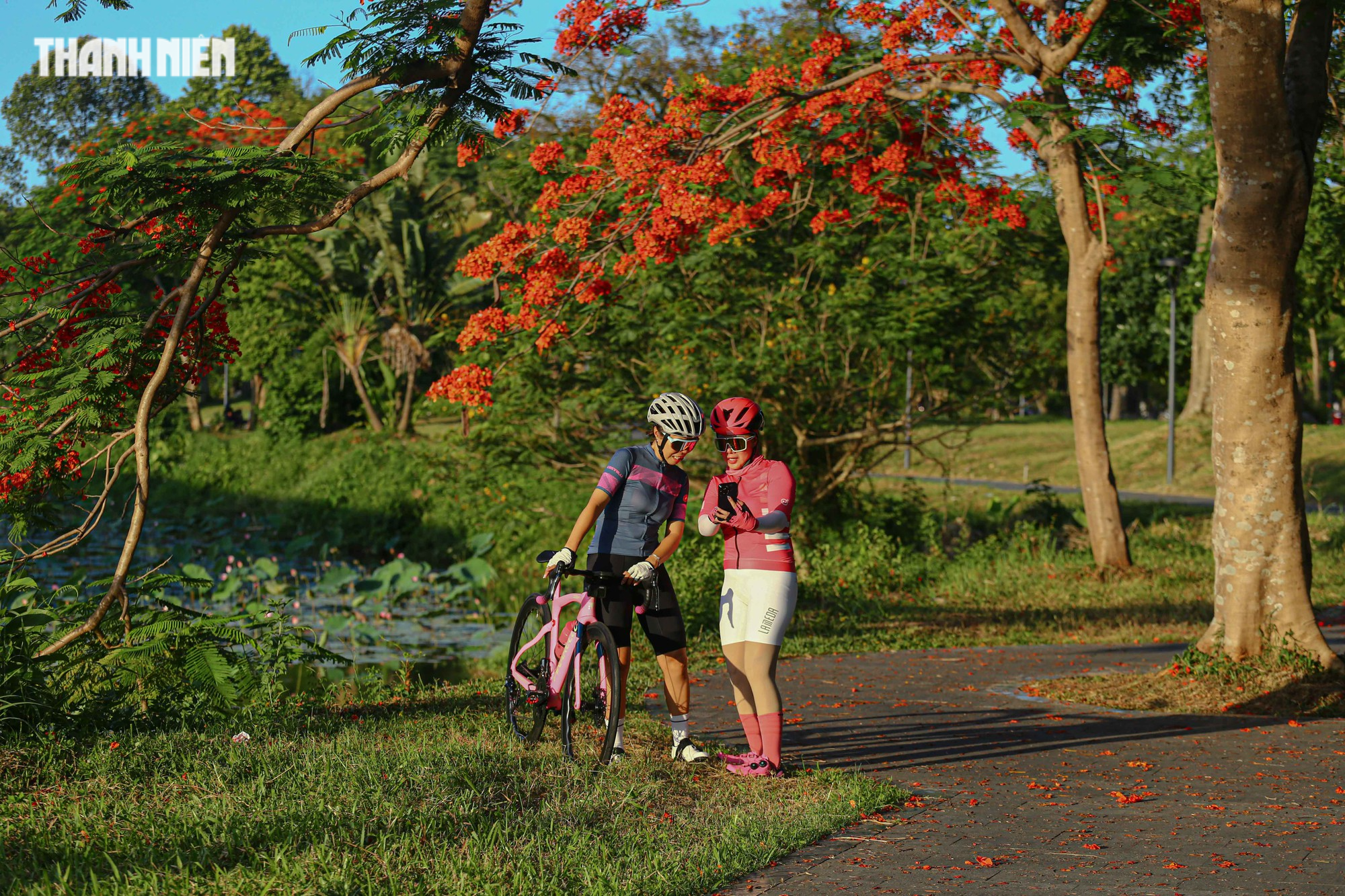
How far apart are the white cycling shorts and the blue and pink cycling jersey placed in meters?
0.50

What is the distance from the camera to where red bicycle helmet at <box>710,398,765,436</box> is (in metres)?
6.35

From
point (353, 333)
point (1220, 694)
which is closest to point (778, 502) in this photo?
point (1220, 694)

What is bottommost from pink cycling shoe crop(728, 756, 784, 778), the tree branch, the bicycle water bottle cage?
pink cycling shoe crop(728, 756, 784, 778)

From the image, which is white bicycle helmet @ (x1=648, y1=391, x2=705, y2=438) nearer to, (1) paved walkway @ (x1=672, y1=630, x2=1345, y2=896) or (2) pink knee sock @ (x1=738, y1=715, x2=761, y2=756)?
(2) pink knee sock @ (x1=738, y1=715, x2=761, y2=756)

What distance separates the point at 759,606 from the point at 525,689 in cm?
147

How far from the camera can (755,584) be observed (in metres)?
6.23

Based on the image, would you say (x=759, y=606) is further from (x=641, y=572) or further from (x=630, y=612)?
(x=630, y=612)

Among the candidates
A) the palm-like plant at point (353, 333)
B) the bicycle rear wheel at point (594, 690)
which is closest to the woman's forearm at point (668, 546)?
the bicycle rear wheel at point (594, 690)

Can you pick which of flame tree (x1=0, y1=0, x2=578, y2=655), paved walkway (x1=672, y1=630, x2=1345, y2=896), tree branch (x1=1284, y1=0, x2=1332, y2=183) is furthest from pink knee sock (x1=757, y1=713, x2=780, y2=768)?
tree branch (x1=1284, y1=0, x2=1332, y2=183)

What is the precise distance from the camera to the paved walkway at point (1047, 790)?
4.77 m

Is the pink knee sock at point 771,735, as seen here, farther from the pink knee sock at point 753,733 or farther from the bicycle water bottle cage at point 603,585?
the bicycle water bottle cage at point 603,585

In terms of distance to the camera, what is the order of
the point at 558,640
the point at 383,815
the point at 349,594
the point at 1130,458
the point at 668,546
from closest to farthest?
the point at 383,815 < the point at 668,546 < the point at 558,640 < the point at 349,594 < the point at 1130,458

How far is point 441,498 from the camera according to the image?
26.5 metres

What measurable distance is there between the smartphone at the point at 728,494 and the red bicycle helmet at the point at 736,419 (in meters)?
0.27
